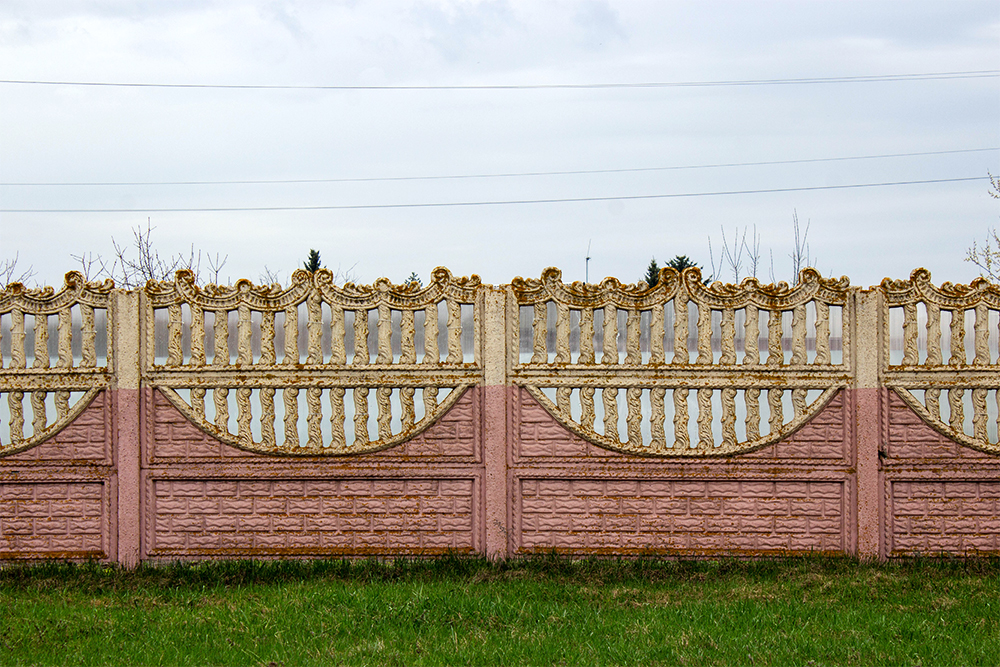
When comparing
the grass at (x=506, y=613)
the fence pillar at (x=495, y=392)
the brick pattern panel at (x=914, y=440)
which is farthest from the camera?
the brick pattern panel at (x=914, y=440)

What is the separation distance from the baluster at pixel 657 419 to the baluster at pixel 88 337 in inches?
157

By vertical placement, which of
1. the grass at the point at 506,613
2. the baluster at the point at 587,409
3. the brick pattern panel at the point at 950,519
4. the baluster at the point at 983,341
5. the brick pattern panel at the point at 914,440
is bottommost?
the grass at the point at 506,613

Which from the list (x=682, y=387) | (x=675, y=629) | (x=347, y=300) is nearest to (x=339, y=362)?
(x=347, y=300)

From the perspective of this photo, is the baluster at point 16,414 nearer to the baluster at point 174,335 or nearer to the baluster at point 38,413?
the baluster at point 38,413

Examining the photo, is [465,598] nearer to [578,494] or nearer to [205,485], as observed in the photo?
[578,494]

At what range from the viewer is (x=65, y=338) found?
22.7 feet

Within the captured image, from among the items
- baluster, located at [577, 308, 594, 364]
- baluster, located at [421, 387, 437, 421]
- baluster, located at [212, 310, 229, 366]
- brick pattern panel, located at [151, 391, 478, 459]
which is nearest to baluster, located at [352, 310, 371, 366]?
baluster, located at [421, 387, 437, 421]

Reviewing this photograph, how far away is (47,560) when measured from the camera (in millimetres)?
6945

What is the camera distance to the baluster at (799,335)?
6.73m

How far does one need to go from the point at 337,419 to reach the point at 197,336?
1.17m

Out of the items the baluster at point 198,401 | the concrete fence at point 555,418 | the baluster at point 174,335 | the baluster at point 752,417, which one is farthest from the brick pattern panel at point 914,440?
the baluster at point 174,335

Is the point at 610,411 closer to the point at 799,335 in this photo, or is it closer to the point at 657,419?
the point at 657,419

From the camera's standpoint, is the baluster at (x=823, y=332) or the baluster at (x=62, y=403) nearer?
the baluster at (x=823, y=332)

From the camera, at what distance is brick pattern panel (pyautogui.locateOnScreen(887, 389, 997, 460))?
6.80m
